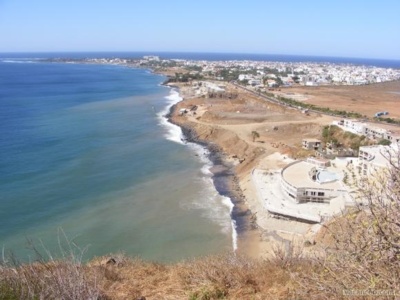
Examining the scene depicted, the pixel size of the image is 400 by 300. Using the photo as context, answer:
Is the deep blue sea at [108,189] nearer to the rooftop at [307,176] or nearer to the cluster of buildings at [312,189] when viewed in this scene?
the cluster of buildings at [312,189]

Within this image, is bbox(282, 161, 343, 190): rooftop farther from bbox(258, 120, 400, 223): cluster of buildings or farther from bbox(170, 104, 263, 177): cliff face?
bbox(170, 104, 263, 177): cliff face

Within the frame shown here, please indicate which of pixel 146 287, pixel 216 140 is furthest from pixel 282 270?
pixel 216 140

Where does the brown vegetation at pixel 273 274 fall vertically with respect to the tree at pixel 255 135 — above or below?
above

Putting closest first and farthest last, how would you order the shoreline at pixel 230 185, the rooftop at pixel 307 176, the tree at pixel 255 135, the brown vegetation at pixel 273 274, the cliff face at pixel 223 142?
1. the brown vegetation at pixel 273 274
2. the shoreline at pixel 230 185
3. the rooftop at pixel 307 176
4. the cliff face at pixel 223 142
5. the tree at pixel 255 135

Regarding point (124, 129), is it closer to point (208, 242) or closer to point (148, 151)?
point (148, 151)

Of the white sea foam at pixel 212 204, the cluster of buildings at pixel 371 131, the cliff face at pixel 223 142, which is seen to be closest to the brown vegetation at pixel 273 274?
the white sea foam at pixel 212 204

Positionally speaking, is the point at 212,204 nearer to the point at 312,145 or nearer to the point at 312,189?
the point at 312,189

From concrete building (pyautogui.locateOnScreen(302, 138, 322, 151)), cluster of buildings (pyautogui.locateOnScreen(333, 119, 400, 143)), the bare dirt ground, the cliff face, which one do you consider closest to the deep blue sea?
the cliff face
